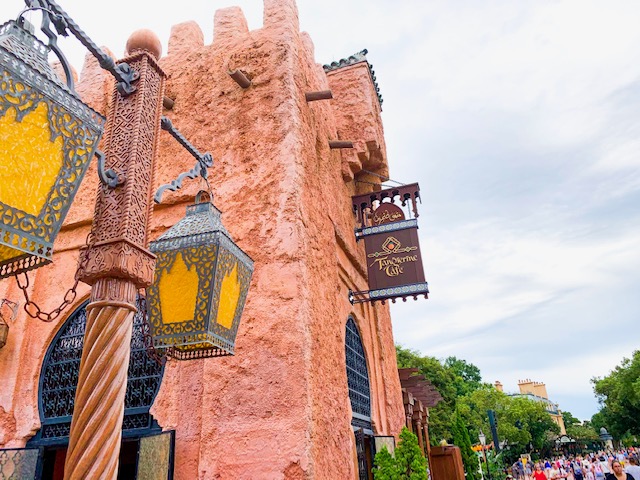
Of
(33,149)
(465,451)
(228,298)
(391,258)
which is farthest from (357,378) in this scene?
(465,451)

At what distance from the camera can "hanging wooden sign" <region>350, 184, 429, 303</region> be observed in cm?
783

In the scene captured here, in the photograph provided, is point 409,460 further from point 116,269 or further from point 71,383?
point 116,269

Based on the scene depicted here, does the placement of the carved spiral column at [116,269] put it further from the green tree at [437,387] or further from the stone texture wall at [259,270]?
the green tree at [437,387]

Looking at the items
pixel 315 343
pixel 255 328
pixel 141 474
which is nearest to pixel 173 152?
pixel 255 328

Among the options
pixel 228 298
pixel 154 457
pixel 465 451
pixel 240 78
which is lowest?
pixel 465 451

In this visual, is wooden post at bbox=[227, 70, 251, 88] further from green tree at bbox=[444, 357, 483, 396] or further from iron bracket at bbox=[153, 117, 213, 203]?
green tree at bbox=[444, 357, 483, 396]

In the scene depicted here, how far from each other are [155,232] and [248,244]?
146cm

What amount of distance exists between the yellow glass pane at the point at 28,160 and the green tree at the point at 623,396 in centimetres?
3774

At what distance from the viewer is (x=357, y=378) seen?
769 centimetres

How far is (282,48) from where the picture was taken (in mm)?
6676

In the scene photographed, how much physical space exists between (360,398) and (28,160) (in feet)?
21.7

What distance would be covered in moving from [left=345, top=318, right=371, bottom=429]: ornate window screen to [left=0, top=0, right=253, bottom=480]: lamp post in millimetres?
4487

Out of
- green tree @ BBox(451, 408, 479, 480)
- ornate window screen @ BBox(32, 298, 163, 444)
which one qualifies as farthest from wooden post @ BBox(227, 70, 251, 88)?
green tree @ BBox(451, 408, 479, 480)

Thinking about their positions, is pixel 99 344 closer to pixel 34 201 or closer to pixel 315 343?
pixel 34 201
